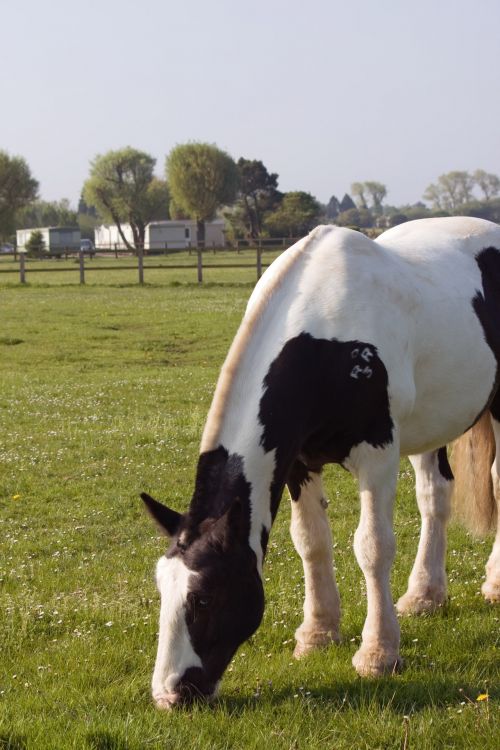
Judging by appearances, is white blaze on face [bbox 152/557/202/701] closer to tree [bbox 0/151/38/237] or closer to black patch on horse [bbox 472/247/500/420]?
black patch on horse [bbox 472/247/500/420]

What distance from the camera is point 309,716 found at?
4551mm

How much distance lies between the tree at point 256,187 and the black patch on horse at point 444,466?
104 m

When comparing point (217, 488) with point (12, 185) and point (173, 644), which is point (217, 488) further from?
point (12, 185)

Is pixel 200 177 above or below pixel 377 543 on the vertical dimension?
above

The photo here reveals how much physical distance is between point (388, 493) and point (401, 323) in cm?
96

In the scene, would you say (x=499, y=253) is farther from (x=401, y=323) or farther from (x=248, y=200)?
(x=248, y=200)

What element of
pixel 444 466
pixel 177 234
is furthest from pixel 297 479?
pixel 177 234

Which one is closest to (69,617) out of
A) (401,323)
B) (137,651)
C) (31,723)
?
(137,651)

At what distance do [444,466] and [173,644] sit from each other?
314 cm

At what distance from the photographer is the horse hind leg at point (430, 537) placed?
21.5ft

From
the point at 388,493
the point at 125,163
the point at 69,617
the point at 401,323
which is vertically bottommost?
the point at 69,617

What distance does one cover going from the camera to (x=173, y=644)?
4465 millimetres

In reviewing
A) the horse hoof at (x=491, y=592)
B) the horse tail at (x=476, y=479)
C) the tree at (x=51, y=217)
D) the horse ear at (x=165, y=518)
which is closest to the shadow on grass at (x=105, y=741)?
the horse ear at (x=165, y=518)

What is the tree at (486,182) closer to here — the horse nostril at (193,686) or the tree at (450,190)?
the tree at (450,190)
